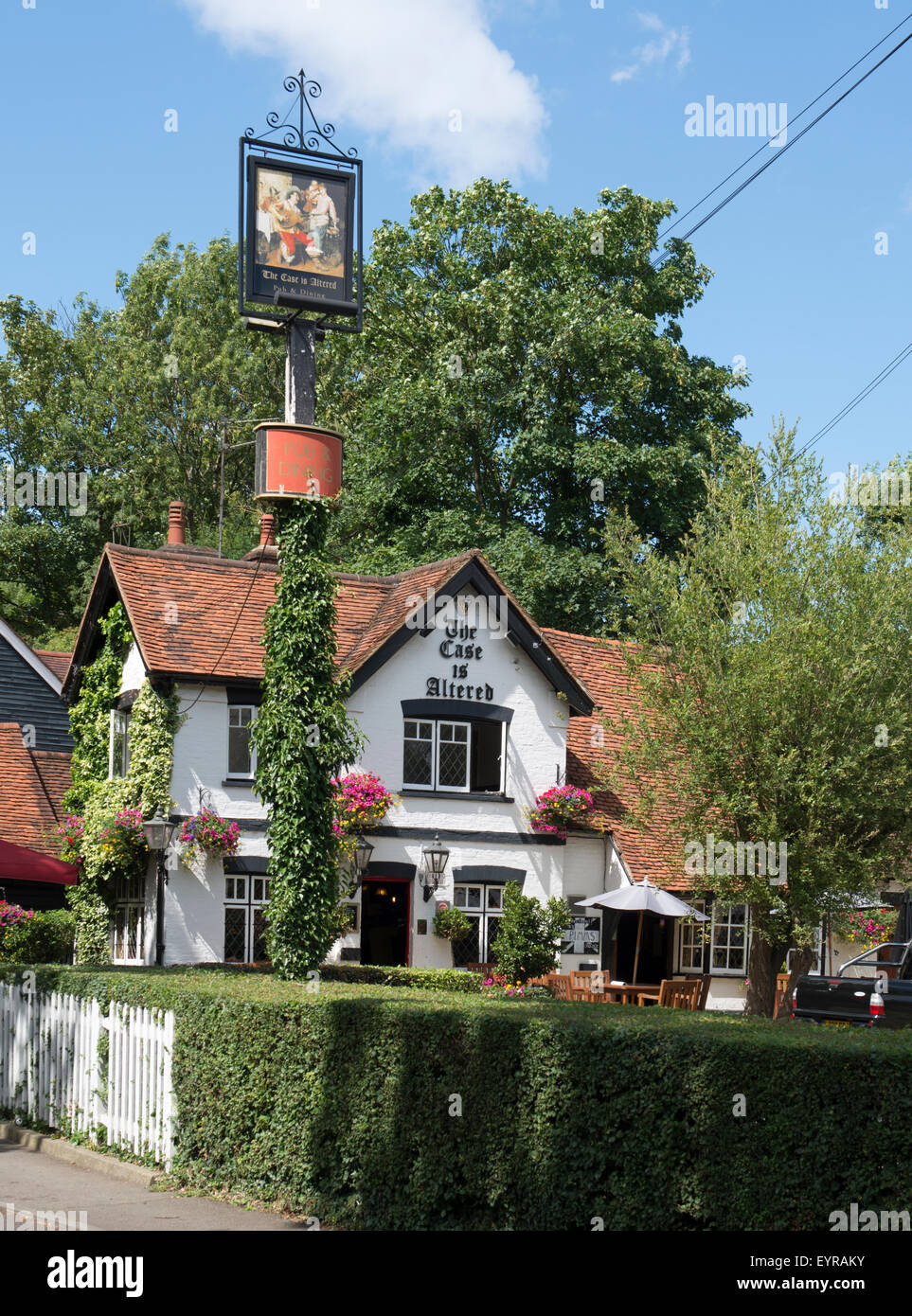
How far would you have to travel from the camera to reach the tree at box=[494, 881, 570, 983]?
24141mm

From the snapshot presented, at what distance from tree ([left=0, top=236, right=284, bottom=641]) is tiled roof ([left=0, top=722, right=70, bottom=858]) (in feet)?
54.3

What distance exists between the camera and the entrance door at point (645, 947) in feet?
89.1

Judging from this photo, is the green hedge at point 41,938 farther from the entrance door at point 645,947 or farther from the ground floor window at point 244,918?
the entrance door at point 645,947

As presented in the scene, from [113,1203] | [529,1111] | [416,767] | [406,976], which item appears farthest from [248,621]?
[529,1111]

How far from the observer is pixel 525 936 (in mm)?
24438

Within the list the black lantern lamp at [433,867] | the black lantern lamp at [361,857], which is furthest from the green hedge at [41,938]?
the black lantern lamp at [433,867]

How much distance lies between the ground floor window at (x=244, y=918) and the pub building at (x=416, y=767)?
3 centimetres

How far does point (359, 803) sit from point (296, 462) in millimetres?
10894

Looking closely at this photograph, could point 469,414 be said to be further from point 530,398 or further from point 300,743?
point 300,743

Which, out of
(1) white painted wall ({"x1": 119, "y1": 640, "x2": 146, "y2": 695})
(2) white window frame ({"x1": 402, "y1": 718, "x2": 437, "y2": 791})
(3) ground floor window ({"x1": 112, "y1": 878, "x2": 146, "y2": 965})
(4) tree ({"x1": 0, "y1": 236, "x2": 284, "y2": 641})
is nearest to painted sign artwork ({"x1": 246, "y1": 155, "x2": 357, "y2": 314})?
(1) white painted wall ({"x1": 119, "y1": 640, "x2": 146, "y2": 695})

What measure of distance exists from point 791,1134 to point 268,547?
865 inches

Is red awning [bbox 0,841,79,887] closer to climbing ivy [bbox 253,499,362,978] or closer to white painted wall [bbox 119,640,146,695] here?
white painted wall [bbox 119,640,146,695]
